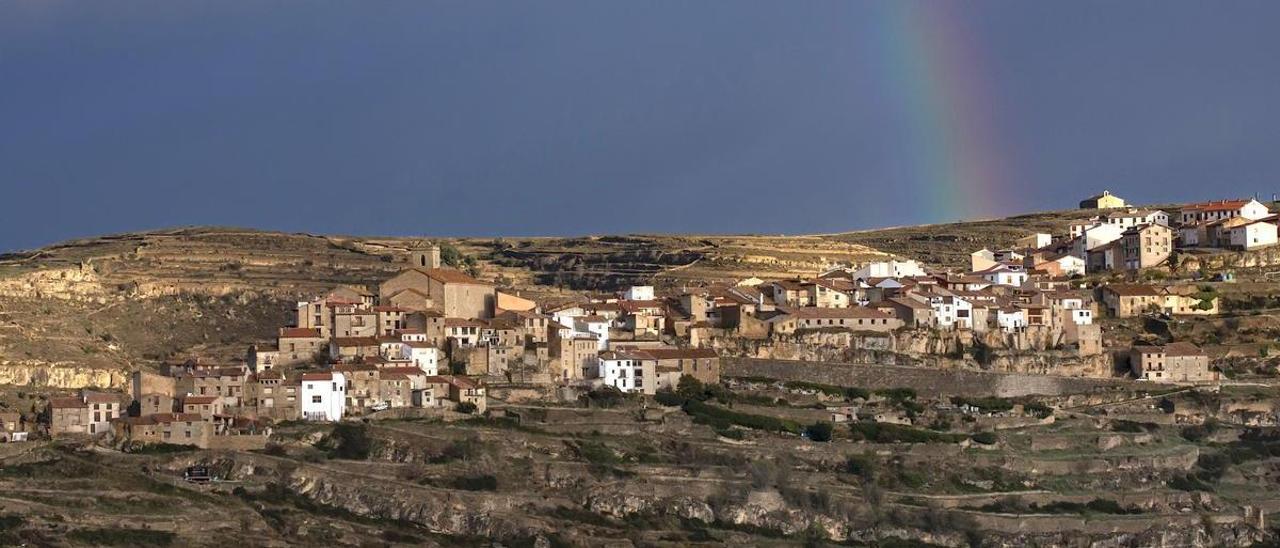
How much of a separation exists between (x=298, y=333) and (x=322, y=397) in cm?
642

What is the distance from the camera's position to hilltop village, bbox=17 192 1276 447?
80.1 meters

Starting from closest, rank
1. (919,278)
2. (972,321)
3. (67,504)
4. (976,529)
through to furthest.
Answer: (67,504) → (976,529) → (972,321) → (919,278)

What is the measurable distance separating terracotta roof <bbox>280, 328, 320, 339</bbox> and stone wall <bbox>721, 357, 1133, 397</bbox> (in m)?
13.4

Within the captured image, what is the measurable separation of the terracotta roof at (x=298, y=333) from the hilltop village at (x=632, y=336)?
7 cm

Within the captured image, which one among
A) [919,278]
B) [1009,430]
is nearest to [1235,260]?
[919,278]

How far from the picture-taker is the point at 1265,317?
97.7 m

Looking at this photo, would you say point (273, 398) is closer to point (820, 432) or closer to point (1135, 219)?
point (820, 432)

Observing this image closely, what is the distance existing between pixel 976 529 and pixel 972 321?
14638mm

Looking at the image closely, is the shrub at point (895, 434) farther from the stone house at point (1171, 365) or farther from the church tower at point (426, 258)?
the church tower at point (426, 258)

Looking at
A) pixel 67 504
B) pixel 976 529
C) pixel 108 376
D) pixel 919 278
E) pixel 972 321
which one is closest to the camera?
pixel 67 504

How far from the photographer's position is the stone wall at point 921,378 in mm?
89188

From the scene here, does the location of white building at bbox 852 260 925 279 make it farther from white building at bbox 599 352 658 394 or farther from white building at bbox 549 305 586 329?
white building at bbox 599 352 658 394

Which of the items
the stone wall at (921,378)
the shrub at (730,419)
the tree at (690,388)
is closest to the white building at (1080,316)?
the stone wall at (921,378)

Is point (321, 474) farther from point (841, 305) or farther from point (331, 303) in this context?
point (841, 305)
